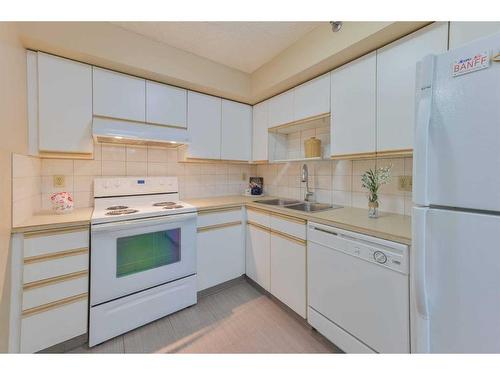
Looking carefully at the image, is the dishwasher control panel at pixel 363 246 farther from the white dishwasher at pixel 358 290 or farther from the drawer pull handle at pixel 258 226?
the drawer pull handle at pixel 258 226

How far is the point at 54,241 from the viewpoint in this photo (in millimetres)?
1337

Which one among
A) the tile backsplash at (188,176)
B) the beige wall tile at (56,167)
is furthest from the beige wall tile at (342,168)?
the beige wall tile at (56,167)

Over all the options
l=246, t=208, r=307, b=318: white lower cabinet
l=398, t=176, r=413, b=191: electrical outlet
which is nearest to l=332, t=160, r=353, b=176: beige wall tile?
l=398, t=176, r=413, b=191: electrical outlet

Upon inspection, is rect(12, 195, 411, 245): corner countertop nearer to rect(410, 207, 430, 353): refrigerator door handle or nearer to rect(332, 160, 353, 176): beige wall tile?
rect(410, 207, 430, 353): refrigerator door handle

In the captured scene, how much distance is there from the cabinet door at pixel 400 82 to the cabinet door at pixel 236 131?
1459mm

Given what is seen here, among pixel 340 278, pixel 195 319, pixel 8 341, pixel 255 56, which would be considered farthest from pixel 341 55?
pixel 8 341

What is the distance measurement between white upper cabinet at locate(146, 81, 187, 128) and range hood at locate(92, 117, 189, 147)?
0.21 ft

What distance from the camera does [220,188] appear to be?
2.74 metres

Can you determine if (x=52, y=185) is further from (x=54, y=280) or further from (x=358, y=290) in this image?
(x=358, y=290)

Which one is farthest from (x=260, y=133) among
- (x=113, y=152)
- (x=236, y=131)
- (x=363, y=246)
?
(x=363, y=246)

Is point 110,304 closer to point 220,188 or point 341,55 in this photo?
point 220,188

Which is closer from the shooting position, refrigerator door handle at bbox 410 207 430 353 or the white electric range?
refrigerator door handle at bbox 410 207 430 353

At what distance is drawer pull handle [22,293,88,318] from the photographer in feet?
4.17

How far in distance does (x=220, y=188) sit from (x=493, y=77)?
238 cm
